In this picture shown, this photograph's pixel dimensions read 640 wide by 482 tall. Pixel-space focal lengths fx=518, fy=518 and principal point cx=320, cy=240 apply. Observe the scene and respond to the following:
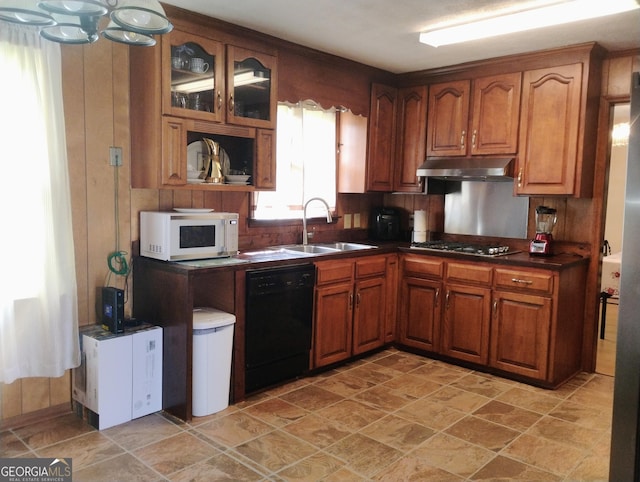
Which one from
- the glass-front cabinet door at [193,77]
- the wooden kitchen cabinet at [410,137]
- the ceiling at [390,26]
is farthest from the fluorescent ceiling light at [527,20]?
the glass-front cabinet door at [193,77]

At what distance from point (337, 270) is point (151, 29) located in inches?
92.9

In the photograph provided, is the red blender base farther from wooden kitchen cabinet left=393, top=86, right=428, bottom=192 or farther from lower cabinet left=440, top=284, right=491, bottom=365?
wooden kitchen cabinet left=393, top=86, right=428, bottom=192

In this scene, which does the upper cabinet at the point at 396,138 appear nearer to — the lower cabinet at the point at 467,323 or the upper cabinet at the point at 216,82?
the lower cabinet at the point at 467,323

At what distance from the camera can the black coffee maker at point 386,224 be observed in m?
4.91

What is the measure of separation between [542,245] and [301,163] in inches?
80.0

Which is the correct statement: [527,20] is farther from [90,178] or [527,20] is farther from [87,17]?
[90,178]

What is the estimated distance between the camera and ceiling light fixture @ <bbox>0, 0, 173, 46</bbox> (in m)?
1.65

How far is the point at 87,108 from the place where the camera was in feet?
10.1

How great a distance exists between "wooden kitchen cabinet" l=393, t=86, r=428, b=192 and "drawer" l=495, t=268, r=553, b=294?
119cm

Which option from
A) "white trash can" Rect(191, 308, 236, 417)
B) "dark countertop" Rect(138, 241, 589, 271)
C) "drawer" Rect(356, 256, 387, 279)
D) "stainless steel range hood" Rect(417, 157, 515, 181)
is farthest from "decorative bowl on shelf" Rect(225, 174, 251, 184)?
"stainless steel range hood" Rect(417, 157, 515, 181)

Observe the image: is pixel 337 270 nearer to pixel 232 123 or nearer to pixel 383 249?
pixel 383 249

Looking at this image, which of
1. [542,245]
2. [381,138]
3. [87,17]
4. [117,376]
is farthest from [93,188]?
[542,245]

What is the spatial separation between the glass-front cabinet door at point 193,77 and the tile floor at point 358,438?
187 centimetres

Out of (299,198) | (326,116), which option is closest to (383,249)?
(299,198)
